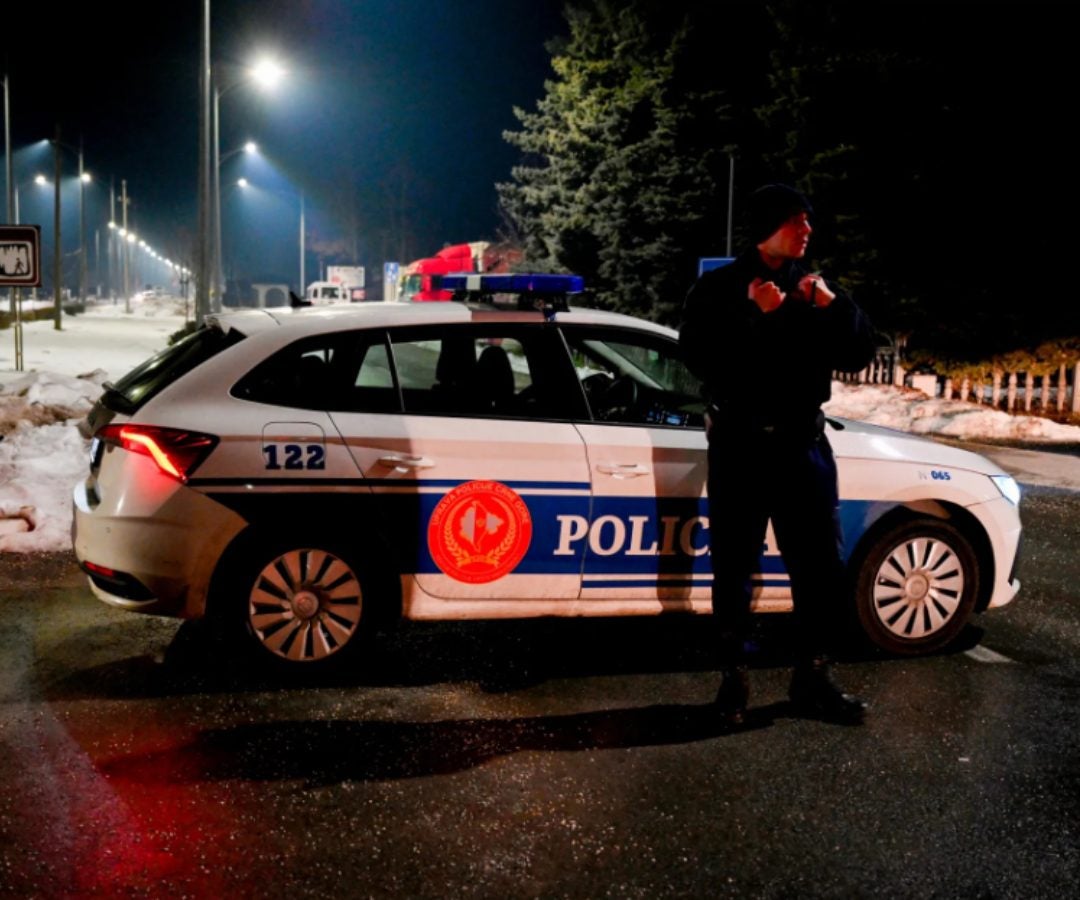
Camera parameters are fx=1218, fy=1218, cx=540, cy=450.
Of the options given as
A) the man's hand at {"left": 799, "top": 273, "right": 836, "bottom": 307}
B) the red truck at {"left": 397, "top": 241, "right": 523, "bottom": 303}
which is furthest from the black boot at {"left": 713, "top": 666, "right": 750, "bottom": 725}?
the red truck at {"left": 397, "top": 241, "right": 523, "bottom": 303}

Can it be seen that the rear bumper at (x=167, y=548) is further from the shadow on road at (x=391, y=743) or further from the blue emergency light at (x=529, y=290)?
the blue emergency light at (x=529, y=290)

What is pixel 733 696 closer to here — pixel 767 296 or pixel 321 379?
pixel 767 296

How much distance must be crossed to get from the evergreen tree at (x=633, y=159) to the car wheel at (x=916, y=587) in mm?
24095

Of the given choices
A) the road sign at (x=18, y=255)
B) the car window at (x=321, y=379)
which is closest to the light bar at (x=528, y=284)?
the car window at (x=321, y=379)

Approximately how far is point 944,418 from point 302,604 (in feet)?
41.6

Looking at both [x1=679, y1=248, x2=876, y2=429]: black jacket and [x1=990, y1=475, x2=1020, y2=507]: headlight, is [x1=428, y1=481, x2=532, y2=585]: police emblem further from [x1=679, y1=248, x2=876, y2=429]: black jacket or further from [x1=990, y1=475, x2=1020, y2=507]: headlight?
[x1=990, y1=475, x2=1020, y2=507]: headlight

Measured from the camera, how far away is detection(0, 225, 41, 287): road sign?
45.6 ft

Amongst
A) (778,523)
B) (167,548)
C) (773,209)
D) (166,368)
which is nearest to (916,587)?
(778,523)

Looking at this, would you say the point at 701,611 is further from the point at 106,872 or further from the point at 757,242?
the point at 106,872

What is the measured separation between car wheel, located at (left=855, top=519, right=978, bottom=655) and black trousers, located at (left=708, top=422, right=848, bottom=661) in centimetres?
74

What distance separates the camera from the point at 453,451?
483 cm

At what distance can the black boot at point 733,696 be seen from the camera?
Answer: 4477mm

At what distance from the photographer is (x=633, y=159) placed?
29.2 meters

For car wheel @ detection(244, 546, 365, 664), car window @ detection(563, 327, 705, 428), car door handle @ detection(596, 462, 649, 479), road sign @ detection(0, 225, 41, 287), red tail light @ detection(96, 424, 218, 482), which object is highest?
road sign @ detection(0, 225, 41, 287)
